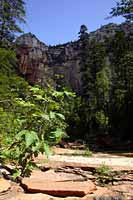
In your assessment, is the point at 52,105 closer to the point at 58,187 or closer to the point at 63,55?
the point at 58,187

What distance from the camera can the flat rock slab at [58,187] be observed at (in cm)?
537

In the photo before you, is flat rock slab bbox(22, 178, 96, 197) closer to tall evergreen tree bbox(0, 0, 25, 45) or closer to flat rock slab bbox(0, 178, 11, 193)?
flat rock slab bbox(0, 178, 11, 193)

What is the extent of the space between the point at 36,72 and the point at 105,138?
20.8 m

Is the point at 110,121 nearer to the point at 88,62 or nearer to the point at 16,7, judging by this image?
the point at 16,7

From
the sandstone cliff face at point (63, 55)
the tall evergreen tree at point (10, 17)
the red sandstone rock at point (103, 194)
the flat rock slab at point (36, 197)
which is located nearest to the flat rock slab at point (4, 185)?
the flat rock slab at point (36, 197)

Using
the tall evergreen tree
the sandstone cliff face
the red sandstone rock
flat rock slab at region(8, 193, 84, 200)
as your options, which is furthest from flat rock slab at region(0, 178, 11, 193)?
the sandstone cliff face

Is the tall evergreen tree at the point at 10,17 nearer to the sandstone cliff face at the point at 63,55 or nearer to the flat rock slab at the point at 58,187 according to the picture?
the flat rock slab at the point at 58,187

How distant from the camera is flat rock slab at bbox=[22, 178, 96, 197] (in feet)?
17.6

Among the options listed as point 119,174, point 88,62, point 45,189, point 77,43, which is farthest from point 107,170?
point 77,43

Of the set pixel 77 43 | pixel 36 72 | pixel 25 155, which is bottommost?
pixel 25 155

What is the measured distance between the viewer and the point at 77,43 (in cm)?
6112

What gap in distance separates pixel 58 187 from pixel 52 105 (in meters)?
2.77

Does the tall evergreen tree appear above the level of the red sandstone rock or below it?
above

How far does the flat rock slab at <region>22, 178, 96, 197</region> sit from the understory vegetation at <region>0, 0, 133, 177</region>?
0.52 m
